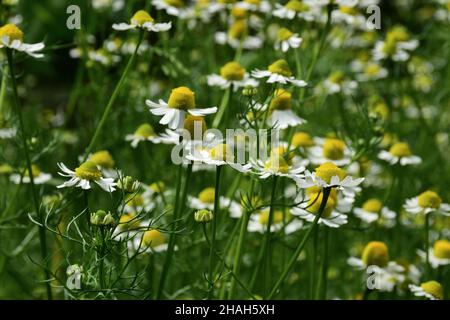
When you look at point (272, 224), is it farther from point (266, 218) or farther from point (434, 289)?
point (434, 289)

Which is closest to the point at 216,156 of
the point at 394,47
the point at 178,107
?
the point at 178,107

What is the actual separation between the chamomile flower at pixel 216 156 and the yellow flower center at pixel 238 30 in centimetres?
84

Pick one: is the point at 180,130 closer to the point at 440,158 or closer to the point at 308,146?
the point at 308,146

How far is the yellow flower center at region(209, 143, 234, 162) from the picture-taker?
1.14m

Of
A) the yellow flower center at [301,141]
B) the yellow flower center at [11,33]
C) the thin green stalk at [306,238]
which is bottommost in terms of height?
the thin green stalk at [306,238]

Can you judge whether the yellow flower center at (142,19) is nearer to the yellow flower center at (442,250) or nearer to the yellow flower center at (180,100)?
the yellow flower center at (180,100)

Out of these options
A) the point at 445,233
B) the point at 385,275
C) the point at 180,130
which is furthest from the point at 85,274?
the point at 445,233

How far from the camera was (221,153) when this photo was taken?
1144 mm

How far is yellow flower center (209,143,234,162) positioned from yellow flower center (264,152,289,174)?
0.22ft

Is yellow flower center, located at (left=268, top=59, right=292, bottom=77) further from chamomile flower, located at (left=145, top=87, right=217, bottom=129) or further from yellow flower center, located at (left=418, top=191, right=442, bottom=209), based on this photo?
yellow flower center, located at (left=418, top=191, right=442, bottom=209)

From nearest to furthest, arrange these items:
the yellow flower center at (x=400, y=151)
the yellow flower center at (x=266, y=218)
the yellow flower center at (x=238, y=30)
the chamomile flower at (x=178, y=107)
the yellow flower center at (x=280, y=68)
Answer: the chamomile flower at (x=178, y=107) → the yellow flower center at (x=280, y=68) → the yellow flower center at (x=266, y=218) → the yellow flower center at (x=400, y=151) → the yellow flower center at (x=238, y=30)

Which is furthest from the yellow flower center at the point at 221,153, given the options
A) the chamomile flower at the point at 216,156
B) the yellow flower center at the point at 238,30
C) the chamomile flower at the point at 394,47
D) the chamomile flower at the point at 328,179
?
the chamomile flower at the point at 394,47

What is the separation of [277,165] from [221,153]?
0.31 ft

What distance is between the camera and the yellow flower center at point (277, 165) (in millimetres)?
1174
